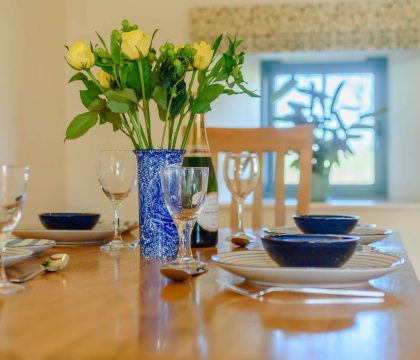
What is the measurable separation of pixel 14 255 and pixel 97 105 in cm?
33

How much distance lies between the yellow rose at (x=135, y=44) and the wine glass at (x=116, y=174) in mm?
269

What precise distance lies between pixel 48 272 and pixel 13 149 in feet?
6.51

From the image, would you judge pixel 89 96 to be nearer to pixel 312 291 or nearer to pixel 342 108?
pixel 312 291

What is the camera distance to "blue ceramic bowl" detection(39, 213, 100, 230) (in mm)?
1563

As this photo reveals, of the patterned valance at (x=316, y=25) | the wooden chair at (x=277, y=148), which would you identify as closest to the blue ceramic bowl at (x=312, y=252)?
the wooden chair at (x=277, y=148)

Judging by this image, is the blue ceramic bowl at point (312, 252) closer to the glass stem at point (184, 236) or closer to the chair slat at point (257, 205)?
the glass stem at point (184, 236)

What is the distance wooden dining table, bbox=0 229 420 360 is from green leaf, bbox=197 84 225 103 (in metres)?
0.38

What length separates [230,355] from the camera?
576 millimetres

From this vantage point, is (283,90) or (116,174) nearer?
(116,174)

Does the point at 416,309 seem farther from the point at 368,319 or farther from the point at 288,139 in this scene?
the point at 288,139

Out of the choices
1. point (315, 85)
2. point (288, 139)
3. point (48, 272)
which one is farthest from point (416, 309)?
point (315, 85)

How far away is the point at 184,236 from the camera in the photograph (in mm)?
1133

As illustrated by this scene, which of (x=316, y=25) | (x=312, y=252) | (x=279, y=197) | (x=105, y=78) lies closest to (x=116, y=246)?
(x=105, y=78)

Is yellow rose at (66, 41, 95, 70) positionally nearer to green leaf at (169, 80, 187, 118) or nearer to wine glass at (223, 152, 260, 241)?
green leaf at (169, 80, 187, 118)
